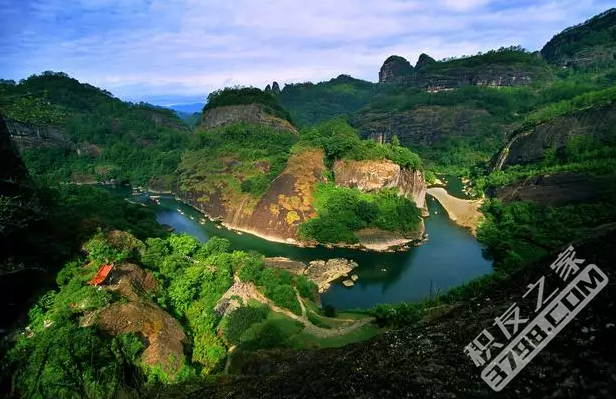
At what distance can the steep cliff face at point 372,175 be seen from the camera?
5222 centimetres

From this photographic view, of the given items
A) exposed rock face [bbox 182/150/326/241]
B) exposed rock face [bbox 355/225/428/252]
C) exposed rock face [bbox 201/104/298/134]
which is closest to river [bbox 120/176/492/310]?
exposed rock face [bbox 355/225/428/252]

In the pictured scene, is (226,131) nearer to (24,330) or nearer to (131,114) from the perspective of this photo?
(131,114)

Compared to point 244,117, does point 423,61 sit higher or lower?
higher

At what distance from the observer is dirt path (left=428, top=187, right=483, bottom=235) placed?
5100cm

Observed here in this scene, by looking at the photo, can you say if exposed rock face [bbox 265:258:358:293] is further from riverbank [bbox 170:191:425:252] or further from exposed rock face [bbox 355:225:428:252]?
exposed rock face [bbox 355:225:428:252]

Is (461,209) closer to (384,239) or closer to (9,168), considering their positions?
(384,239)

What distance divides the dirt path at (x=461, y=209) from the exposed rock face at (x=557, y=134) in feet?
37.1

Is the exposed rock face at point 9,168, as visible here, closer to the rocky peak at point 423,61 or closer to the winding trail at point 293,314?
the winding trail at point 293,314

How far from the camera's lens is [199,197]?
63000 mm

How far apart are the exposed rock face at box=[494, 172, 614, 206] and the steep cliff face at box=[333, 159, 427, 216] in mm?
13280

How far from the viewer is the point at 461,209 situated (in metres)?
58.7

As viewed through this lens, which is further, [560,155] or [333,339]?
[560,155]

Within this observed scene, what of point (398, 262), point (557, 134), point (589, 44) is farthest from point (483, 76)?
point (398, 262)

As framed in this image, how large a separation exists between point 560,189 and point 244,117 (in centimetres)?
6879
